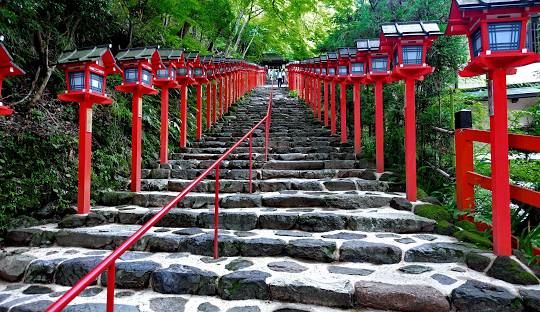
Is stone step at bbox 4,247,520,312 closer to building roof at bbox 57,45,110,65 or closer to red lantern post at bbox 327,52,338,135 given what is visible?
building roof at bbox 57,45,110,65

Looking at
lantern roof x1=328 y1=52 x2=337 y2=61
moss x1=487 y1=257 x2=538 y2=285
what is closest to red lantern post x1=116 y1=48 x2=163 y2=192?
lantern roof x1=328 y1=52 x2=337 y2=61

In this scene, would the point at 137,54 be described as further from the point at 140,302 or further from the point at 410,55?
the point at 410,55

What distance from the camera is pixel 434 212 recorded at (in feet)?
13.9

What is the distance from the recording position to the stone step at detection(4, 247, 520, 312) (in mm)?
2676

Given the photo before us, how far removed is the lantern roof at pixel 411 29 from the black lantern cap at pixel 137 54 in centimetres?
366

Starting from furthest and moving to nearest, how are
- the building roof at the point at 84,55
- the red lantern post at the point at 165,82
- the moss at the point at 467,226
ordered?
the red lantern post at the point at 165,82
the building roof at the point at 84,55
the moss at the point at 467,226

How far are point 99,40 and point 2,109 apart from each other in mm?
4731

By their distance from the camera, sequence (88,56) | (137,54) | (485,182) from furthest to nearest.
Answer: (137,54) < (88,56) < (485,182)

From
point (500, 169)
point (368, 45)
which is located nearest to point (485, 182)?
point (500, 169)

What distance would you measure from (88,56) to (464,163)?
16.4 ft

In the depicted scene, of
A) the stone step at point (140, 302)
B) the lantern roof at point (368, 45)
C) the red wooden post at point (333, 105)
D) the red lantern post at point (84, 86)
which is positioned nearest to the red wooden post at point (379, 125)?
the lantern roof at point (368, 45)

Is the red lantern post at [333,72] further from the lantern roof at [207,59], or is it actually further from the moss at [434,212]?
the moss at [434,212]

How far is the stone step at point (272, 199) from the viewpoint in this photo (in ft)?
15.6

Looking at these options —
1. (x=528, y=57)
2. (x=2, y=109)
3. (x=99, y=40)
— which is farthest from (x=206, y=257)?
(x=99, y=40)
